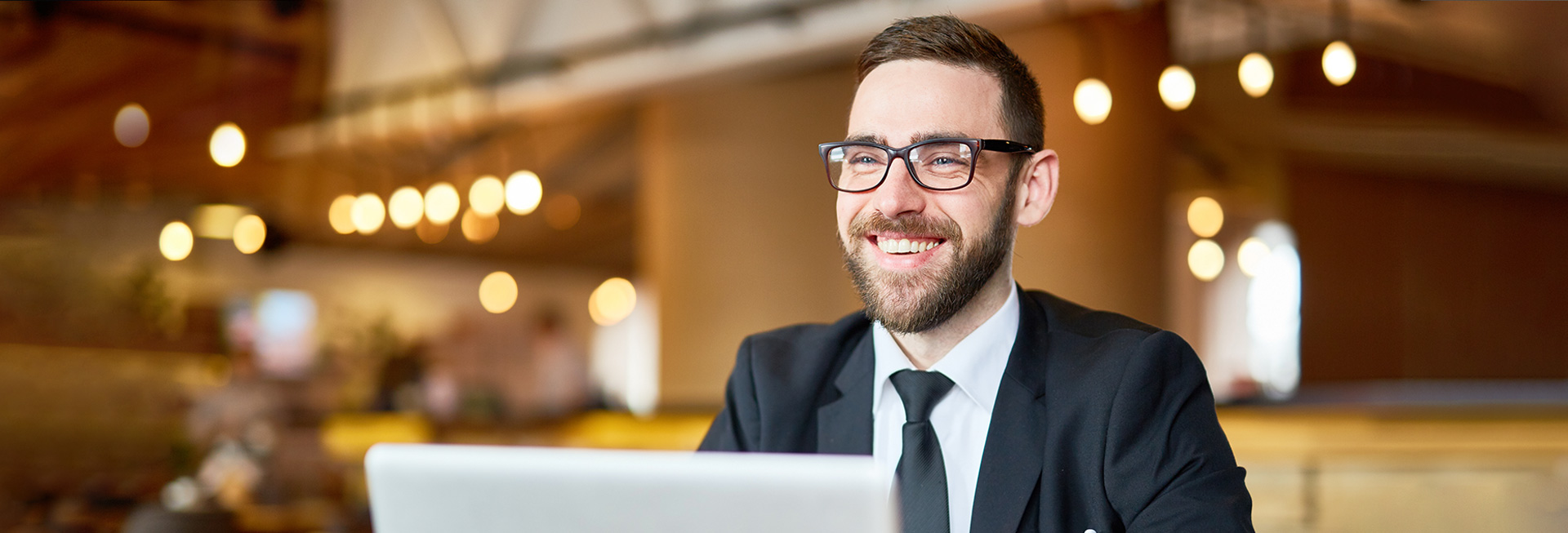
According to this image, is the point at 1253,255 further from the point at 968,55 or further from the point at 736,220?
the point at 968,55

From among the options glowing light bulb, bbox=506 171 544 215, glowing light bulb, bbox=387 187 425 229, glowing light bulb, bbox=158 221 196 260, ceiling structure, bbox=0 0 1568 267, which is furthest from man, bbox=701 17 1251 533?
glowing light bulb, bbox=158 221 196 260

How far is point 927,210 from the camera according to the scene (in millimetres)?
1216

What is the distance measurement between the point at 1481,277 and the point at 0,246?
34.9 ft

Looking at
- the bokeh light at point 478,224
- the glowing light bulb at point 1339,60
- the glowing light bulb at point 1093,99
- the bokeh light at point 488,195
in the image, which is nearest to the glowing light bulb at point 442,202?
the bokeh light at point 488,195

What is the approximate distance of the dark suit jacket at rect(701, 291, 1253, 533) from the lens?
3.67ft

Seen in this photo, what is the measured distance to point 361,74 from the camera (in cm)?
782

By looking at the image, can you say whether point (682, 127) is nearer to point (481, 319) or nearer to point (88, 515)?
point (88, 515)

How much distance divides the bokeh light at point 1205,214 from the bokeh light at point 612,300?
734cm

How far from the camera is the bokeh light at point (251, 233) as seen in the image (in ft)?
29.6

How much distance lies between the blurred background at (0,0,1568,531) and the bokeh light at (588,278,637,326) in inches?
166

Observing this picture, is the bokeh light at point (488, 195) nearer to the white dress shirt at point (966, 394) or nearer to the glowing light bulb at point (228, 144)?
the glowing light bulb at point (228, 144)

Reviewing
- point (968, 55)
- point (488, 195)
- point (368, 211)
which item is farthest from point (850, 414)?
point (368, 211)

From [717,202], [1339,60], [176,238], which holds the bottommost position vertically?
[176,238]

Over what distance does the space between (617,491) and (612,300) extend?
564 inches
